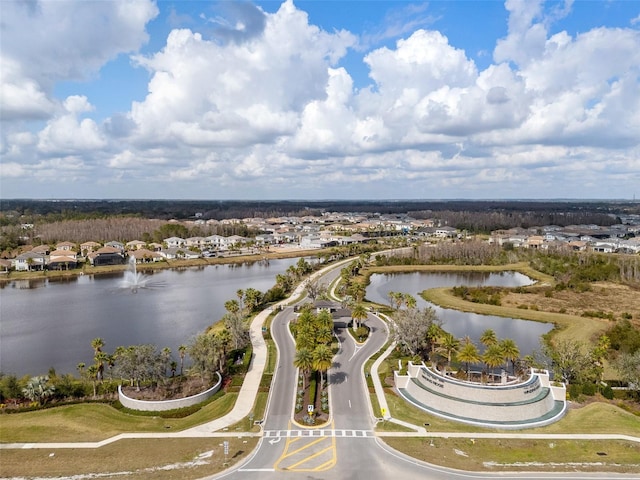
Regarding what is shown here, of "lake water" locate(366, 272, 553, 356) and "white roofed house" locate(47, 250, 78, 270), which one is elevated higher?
"white roofed house" locate(47, 250, 78, 270)

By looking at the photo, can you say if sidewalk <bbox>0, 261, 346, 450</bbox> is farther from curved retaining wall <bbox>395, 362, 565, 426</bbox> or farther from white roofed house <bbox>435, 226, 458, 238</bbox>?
white roofed house <bbox>435, 226, 458, 238</bbox>

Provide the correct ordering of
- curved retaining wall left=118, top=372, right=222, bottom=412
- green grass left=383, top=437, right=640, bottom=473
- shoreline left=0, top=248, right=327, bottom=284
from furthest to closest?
shoreline left=0, top=248, right=327, bottom=284, curved retaining wall left=118, top=372, right=222, bottom=412, green grass left=383, top=437, right=640, bottom=473

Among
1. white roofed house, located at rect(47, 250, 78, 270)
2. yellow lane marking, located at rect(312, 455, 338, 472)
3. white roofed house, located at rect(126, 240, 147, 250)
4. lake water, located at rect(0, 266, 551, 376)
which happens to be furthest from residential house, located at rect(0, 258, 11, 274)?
yellow lane marking, located at rect(312, 455, 338, 472)

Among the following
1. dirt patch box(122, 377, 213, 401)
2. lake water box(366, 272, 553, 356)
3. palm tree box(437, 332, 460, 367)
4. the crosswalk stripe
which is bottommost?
lake water box(366, 272, 553, 356)

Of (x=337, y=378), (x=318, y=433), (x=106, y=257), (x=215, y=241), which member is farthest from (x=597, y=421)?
(x=215, y=241)

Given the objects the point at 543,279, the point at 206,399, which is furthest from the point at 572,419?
the point at 543,279

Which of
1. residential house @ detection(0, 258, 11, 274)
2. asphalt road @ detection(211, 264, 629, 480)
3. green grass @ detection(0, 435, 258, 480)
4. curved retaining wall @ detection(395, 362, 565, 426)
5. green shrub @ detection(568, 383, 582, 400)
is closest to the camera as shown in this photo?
green grass @ detection(0, 435, 258, 480)

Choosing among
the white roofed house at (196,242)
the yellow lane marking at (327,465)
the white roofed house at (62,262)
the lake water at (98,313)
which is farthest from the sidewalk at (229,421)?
the white roofed house at (196,242)

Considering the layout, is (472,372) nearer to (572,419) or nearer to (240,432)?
(572,419)
